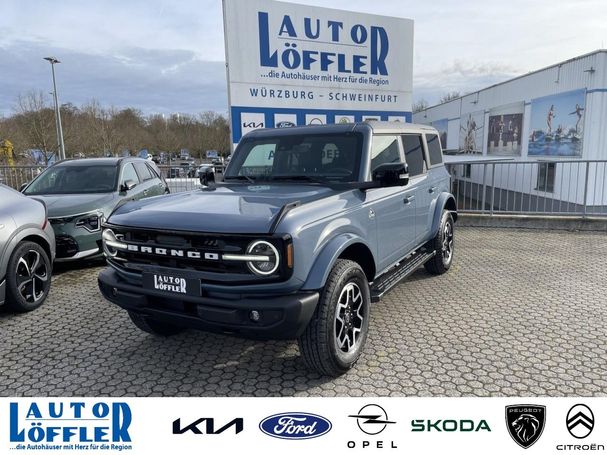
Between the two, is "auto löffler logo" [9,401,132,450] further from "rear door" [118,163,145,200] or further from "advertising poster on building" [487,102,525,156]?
"advertising poster on building" [487,102,525,156]

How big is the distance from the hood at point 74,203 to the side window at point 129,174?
27.3 inches

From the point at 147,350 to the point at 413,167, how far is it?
3.47 m

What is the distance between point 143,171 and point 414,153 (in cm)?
553

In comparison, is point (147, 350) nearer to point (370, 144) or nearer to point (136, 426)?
point (136, 426)

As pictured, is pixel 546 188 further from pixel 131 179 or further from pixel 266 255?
pixel 266 255

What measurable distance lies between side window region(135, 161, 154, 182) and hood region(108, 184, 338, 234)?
15.5 ft

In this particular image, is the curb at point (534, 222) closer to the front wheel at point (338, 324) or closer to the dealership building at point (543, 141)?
the dealership building at point (543, 141)

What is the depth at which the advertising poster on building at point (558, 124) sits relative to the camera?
1455cm

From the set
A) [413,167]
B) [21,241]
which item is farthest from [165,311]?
[413,167]

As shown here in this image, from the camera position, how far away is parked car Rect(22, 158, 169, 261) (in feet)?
20.8

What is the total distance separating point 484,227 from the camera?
10.2 meters

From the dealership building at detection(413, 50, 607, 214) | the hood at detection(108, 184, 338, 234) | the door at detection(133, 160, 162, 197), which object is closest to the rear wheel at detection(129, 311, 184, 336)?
the hood at detection(108, 184, 338, 234)

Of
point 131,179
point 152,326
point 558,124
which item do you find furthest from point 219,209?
point 558,124

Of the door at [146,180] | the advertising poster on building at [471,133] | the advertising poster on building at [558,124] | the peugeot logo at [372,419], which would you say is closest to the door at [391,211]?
the peugeot logo at [372,419]
